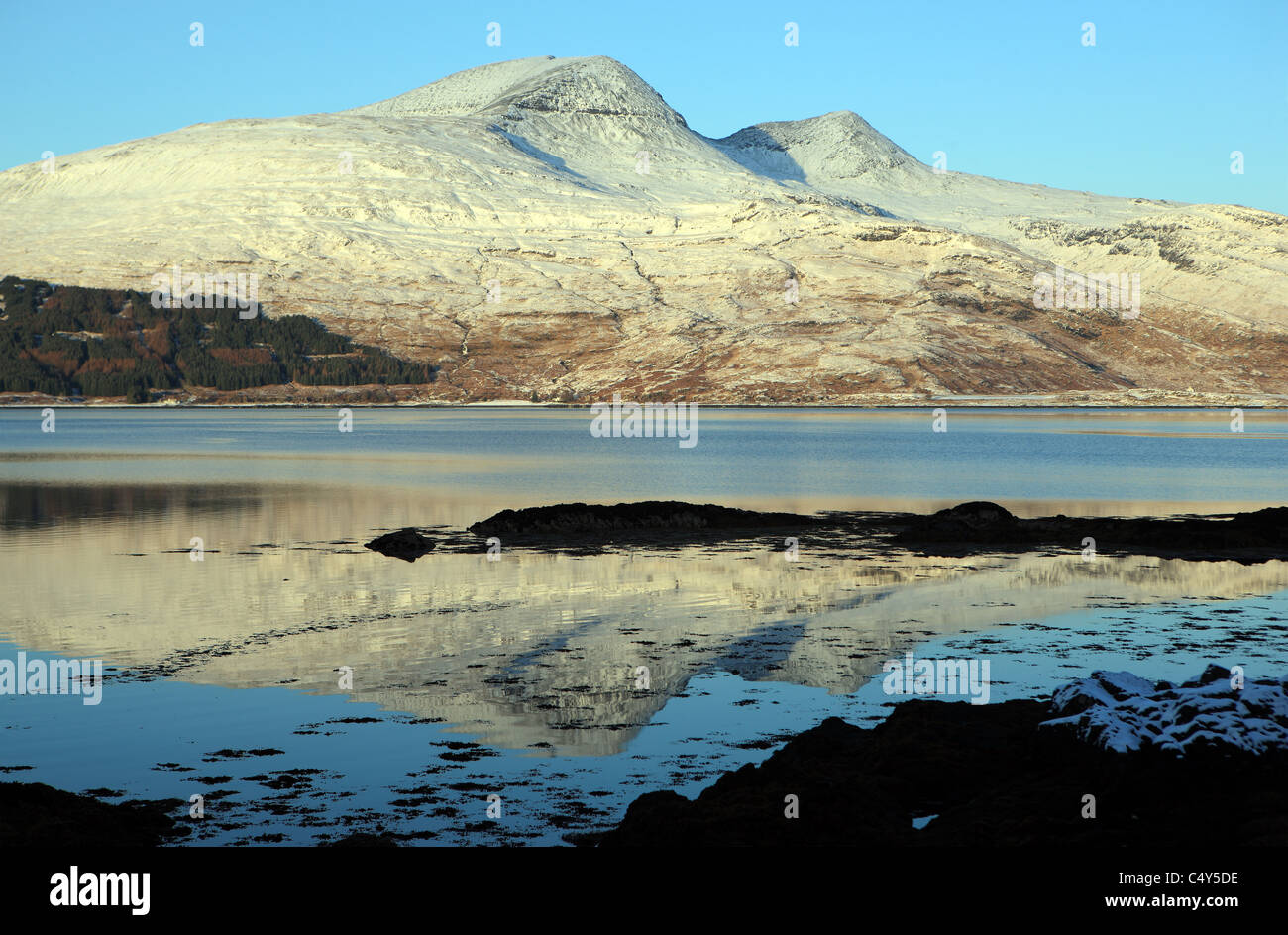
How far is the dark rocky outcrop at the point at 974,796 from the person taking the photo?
11.9 m

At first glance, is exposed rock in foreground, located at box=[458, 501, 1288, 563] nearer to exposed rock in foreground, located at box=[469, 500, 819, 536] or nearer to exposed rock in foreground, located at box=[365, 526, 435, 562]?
exposed rock in foreground, located at box=[469, 500, 819, 536]

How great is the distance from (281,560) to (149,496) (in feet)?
85.1

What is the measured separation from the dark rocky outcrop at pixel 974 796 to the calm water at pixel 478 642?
144 centimetres

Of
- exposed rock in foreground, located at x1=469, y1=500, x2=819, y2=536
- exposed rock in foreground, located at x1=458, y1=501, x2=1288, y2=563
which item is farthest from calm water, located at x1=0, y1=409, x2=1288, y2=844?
exposed rock in foreground, located at x1=469, y1=500, x2=819, y2=536

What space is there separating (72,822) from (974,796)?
9454 millimetres

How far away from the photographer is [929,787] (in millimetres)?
14117

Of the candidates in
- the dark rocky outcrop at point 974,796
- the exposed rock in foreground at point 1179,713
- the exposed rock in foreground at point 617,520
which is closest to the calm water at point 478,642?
the dark rocky outcrop at point 974,796

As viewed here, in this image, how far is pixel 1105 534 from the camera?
141 feet

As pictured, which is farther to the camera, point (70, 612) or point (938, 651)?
point (70, 612)

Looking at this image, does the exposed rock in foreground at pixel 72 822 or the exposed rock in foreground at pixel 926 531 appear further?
the exposed rock in foreground at pixel 926 531

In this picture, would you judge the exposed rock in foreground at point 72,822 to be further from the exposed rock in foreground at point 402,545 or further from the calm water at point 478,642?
the exposed rock in foreground at point 402,545
